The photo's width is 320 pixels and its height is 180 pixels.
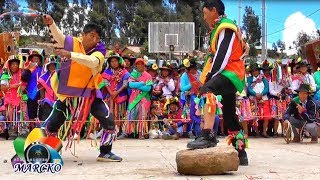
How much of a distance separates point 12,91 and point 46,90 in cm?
82

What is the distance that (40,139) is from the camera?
230 inches

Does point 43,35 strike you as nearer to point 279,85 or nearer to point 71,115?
point 279,85

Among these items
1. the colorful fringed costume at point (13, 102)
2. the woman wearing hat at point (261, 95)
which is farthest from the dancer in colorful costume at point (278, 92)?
the colorful fringed costume at point (13, 102)

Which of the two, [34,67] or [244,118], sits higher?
[34,67]

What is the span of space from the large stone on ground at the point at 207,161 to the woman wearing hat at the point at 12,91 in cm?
586

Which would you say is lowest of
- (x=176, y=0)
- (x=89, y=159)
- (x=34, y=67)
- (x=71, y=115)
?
(x=89, y=159)

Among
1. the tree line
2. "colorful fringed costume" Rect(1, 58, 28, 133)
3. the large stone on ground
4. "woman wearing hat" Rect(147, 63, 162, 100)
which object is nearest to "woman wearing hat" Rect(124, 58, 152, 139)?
"woman wearing hat" Rect(147, 63, 162, 100)

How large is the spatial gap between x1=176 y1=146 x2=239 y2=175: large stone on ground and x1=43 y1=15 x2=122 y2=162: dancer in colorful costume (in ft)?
4.55

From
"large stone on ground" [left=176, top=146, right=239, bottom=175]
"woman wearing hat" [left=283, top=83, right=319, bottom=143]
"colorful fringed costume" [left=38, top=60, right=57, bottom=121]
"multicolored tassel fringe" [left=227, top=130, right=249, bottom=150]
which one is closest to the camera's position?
"large stone on ground" [left=176, top=146, right=239, bottom=175]

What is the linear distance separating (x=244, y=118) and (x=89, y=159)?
478 centimetres

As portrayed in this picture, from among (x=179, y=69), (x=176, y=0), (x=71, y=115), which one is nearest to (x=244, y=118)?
(x=179, y=69)

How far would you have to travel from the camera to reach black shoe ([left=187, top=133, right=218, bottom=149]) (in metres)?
5.40

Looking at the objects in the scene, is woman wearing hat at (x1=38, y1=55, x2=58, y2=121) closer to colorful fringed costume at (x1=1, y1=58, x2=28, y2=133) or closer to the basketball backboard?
colorful fringed costume at (x1=1, y1=58, x2=28, y2=133)

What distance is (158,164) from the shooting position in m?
6.09
